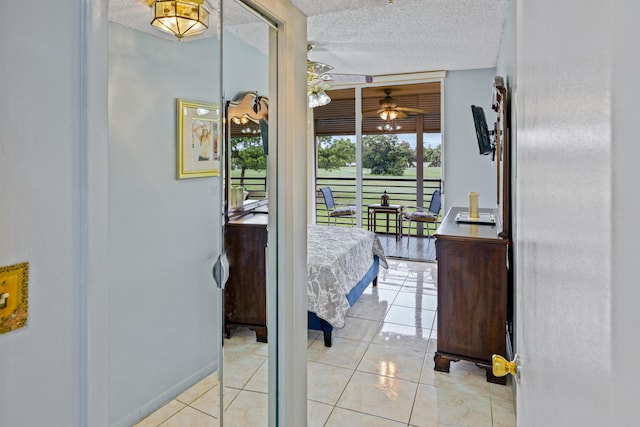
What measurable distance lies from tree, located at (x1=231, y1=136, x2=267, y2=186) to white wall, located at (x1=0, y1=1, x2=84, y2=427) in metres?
0.88

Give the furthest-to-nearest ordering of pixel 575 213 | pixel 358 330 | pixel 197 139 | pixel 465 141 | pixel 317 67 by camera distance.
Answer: pixel 465 141
pixel 317 67
pixel 358 330
pixel 197 139
pixel 575 213

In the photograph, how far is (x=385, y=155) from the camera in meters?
7.29

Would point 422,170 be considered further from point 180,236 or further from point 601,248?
point 601,248

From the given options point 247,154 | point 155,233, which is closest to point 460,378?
point 247,154

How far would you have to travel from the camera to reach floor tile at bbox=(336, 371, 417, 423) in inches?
94.4

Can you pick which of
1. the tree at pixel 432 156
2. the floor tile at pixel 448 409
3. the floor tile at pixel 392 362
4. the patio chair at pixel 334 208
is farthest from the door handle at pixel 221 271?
the tree at pixel 432 156

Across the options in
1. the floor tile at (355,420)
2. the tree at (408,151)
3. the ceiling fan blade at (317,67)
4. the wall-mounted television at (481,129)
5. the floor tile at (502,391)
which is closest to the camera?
the floor tile at (355,420)

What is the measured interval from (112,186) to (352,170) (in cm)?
587

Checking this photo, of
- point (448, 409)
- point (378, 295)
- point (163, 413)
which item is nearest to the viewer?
point (163, 413)

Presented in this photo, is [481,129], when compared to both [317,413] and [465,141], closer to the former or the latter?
[465,141]

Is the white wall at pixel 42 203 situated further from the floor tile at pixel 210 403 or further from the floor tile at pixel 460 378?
the floor tile at pixel 460 378

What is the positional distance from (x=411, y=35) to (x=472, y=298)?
2712 millimetres

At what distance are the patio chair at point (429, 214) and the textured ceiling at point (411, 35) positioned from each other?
2.16 meters

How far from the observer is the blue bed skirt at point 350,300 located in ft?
10.8
